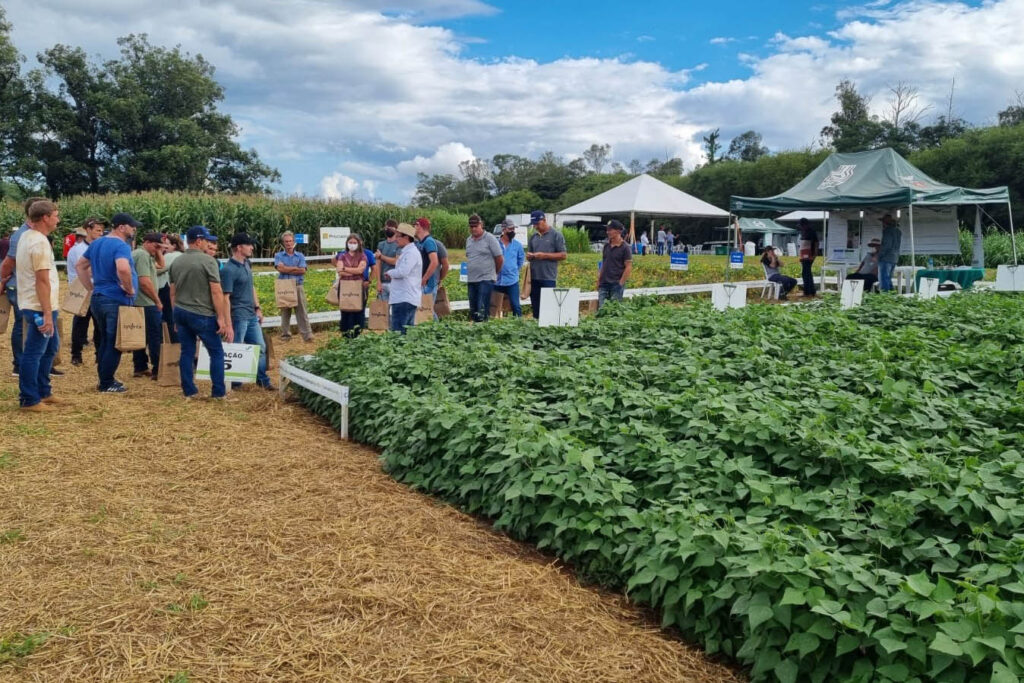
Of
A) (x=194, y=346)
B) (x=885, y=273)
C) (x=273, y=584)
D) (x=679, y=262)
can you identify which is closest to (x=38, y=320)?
(x=194, y=346)

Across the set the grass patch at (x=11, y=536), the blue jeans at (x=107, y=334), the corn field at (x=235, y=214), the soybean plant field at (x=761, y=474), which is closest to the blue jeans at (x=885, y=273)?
the soybean plant field at (x=761, y=474)

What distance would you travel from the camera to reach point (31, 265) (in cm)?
698

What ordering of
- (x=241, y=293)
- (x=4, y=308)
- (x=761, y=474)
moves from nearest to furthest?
(x=761, y=474) → (x=241, y=293) → (x=4, y=308)

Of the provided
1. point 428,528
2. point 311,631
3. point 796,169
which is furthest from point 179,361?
point 796,169

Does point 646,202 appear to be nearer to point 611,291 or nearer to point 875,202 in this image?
point 875,202

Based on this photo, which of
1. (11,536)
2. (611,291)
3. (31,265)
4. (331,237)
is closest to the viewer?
(11,536)

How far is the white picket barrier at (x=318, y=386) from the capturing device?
6.81 m

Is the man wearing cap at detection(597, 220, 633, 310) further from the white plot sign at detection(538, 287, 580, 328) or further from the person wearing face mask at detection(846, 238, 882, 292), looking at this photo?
the person wearing face mask at detection(846, 238, 882, 292)

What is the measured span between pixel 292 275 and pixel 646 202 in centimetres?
1558

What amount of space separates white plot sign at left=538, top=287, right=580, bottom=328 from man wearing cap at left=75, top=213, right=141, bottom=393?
4.42 meters

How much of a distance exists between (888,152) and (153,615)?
1958 cm

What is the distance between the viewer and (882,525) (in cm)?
360

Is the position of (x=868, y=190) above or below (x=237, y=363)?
above

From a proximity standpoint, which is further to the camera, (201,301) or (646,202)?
(646,202)
